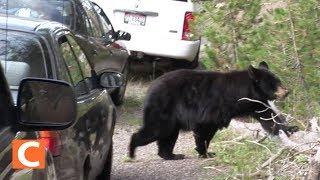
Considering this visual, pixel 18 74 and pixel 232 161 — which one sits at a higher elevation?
pixel 18 74

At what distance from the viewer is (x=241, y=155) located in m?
7.21

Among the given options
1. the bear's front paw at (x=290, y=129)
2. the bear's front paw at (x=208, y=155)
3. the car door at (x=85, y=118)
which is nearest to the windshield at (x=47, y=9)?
the car door at (x=85, y=118)

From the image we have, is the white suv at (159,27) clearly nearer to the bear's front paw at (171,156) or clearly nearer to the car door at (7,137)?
the bear's front paw at (171,156)

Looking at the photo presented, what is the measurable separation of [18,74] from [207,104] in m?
3.88

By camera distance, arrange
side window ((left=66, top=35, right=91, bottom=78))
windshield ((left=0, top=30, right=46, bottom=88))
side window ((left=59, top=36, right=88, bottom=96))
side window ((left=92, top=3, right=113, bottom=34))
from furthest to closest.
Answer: side window ((left=92, top=3, right=113, bottom=34)) < side window ((left=66, top=35, right=91, bottom=78)) < side window ((left=59, top=36, right=88, bottom=96)) < windshield ((left=0, top=30, right=46, bottom=88))

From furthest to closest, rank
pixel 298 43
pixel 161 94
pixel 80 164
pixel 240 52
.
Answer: pixel 240 52 → pixel 161 94 → pixel 298 43 → pixel 80 164

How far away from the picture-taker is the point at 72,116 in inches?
110

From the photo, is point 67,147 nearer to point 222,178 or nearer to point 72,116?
point 72,116

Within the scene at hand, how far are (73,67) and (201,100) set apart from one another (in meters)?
2.92

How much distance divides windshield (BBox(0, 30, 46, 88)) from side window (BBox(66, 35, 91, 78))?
0.94m

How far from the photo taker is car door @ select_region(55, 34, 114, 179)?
14.5 ft

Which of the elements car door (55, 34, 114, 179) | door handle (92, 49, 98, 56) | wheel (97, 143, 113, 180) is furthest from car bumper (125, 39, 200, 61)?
car door (55, 34, 114, 179)

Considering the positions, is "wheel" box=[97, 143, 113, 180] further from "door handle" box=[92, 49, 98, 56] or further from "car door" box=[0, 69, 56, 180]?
"car door" box=[0, 69, 56, 180]

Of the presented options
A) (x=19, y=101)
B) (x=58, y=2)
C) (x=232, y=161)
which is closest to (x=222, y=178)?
(x=232, y=161)
